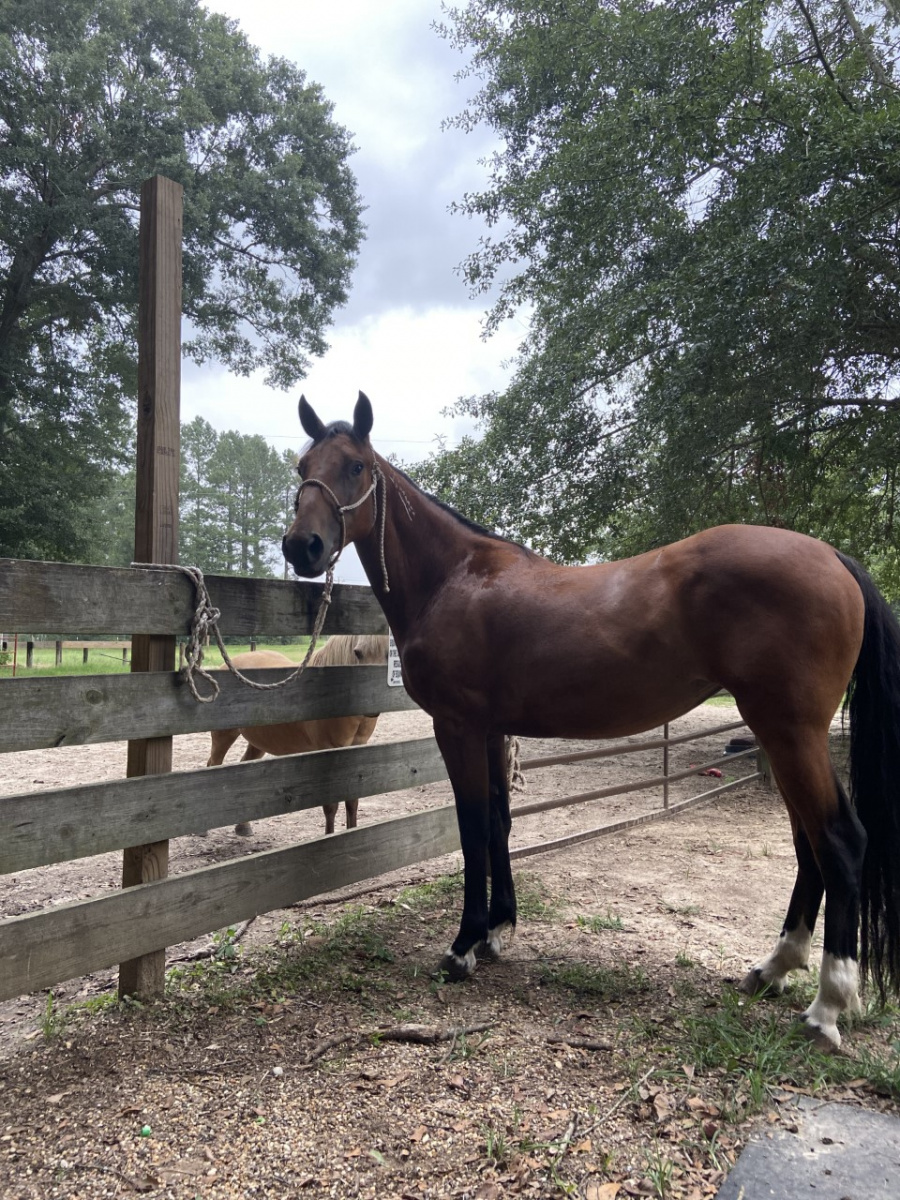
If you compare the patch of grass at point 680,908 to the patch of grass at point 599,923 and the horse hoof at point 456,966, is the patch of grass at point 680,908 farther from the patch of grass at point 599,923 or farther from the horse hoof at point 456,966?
the horse hoof at point 456,966

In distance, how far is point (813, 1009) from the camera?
254cm

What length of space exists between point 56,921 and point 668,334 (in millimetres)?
7758

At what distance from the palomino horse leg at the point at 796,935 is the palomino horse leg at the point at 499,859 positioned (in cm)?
104

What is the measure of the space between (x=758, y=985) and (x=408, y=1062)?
151 cm

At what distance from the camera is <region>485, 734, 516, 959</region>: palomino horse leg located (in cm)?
338

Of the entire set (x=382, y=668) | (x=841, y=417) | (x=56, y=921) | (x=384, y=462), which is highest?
(x=841, y=417)

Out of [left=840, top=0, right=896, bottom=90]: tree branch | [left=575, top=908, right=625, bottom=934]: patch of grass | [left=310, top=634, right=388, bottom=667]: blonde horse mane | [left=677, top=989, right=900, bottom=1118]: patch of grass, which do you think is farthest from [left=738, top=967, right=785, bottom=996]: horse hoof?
[left=840, top=0, right=896, bottom=90]: tree branch

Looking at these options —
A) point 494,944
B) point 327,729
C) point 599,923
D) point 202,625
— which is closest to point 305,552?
point 202,625

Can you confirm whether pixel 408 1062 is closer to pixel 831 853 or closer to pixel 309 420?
pixel 831 853

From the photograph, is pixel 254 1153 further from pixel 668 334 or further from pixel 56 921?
pixel 668 334

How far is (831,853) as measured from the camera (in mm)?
2594

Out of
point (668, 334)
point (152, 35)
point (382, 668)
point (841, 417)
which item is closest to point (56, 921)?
point (382, 668)

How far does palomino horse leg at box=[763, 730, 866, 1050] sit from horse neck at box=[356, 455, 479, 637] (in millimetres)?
1604

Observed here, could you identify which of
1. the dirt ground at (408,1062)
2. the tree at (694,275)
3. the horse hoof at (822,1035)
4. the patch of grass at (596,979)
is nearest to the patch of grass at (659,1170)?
the dirt ground at (408,1062)
